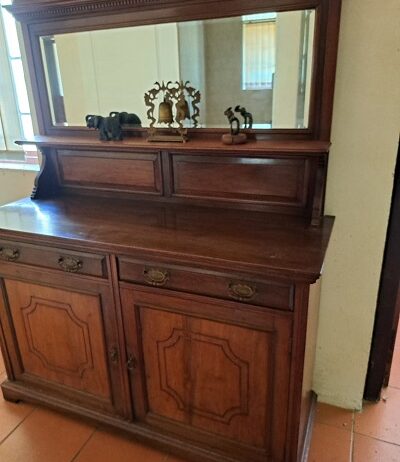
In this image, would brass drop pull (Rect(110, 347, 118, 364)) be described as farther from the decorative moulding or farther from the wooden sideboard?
the decorative moulding

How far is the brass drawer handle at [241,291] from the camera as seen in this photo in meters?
1.13

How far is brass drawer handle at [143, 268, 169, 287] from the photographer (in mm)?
1245

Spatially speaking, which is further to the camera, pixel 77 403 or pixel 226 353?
pixel 77 403

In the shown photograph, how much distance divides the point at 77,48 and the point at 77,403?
4.80ft

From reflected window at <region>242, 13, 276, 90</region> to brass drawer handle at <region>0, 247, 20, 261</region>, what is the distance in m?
1.03

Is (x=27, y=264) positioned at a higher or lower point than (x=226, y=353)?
higher

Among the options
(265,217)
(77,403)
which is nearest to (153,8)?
(265,217)

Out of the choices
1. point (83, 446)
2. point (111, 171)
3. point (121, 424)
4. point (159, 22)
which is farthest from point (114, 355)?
point (159, 22)

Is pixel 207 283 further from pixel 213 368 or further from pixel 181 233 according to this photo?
pixel 213 368

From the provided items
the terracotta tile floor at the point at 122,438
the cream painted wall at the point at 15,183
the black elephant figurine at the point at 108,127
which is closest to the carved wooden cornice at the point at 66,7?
the black elephant figurine at the point at 108,127

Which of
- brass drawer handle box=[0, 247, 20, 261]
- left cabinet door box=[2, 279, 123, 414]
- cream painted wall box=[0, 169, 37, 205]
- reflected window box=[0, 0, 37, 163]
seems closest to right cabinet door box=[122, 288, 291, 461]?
left cabinet door box=[2, 279, 123, 414]

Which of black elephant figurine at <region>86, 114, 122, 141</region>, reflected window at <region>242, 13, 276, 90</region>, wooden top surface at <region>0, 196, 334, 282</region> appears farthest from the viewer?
black elephant figurine at <region>86, 114, 122, 141</region>

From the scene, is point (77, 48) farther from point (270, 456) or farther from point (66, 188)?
point (270, 456)

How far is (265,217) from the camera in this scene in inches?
56.5
